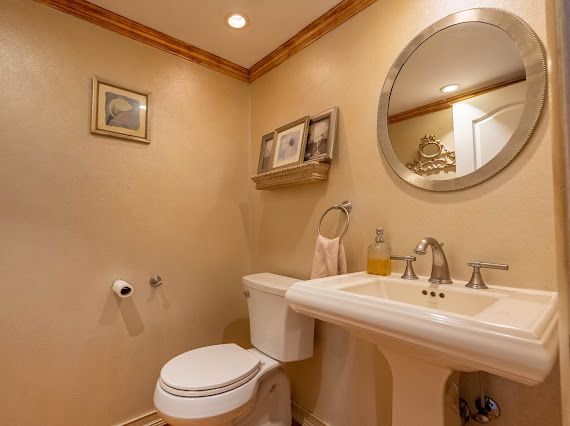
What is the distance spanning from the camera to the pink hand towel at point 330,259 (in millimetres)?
1315

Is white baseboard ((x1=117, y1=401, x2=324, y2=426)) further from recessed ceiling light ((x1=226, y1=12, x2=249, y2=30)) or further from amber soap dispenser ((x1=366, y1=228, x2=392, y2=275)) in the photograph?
recessed ceiling light ((x1=226, y1=12, x2=249, y2=30))

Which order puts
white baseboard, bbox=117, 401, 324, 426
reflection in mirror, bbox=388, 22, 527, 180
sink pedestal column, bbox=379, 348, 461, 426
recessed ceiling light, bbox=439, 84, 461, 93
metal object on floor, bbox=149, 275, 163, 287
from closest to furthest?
sink pedestal column, bbox=379, 348, 461, 426 < reflection in mirror, bbox=388, 22, 527, 180 < recessed ceiling light, bbox=439, 84, 461, 93 < white baseboard, bbox=117, 401, 324, 426 < metal object on floor, bbox=149, 275, 163, 287

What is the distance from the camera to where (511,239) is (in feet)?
3.08

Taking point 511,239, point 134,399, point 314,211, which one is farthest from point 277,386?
point 511,239

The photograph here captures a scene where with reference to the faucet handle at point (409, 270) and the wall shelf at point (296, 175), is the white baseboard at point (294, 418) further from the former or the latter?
the wall shelf at point (296, 175)

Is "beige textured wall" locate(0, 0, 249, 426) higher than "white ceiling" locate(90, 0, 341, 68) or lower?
lower

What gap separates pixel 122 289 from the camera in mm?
1444

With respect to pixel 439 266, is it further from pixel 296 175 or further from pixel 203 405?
pixel 203 405

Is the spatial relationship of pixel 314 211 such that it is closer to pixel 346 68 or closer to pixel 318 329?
pixel 318 329

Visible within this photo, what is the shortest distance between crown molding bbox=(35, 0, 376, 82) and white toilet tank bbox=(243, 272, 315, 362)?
1.37 metres

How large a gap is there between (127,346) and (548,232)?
6.18 feet

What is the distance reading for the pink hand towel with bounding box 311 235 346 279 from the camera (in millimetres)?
1315

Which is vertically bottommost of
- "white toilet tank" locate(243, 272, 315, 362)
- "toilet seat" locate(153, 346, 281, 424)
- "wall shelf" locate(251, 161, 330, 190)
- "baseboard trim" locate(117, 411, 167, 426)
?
"baseboard trim" locate(117, 411, 167, 426)

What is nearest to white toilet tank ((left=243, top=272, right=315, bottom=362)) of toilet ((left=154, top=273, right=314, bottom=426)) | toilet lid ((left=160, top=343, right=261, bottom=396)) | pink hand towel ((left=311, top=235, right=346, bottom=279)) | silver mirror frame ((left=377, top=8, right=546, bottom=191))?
toilet ((left=154, top=273, right=314, bottom=426))
